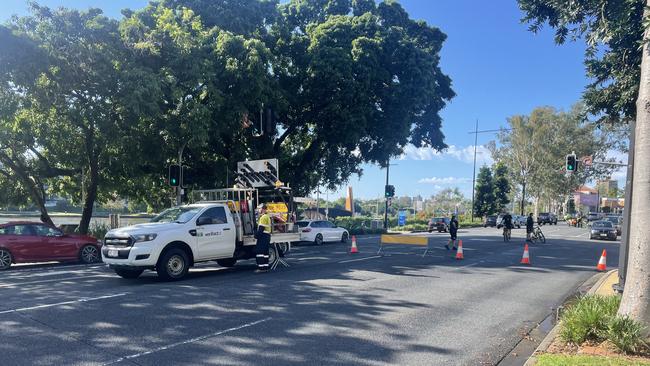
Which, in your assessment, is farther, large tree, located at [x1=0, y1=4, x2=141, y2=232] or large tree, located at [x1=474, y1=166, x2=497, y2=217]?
large tree, located at [x1=474, y1=166, x2=497, y2=217]

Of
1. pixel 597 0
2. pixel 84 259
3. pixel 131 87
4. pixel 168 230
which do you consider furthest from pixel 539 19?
pixel 84 259

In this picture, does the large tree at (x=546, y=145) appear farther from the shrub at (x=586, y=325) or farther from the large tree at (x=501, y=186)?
the shrub at (x=586, y=325)

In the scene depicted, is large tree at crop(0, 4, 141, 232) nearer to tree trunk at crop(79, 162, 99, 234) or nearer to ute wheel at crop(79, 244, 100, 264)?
tree trunk at crop(79, 162, 99, 234)

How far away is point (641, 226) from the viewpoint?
245 inches

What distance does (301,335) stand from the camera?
7.14 meters

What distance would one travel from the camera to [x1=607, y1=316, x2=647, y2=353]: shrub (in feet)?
19.0

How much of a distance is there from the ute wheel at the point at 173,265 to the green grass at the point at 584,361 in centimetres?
869

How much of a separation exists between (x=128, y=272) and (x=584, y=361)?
10462 mm

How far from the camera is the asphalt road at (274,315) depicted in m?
6.21

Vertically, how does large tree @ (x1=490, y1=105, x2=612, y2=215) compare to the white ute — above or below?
above

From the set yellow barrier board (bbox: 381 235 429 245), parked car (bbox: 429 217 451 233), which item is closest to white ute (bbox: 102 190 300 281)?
yellow barrier board (bbox: 381 235 429 245)

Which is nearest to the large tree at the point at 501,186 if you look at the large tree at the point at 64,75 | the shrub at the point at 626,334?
the large tree at the point at 64,75

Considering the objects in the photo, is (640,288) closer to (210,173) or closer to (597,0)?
(597,0)

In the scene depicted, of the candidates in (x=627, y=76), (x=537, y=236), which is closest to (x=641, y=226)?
(x=627, y=76)
